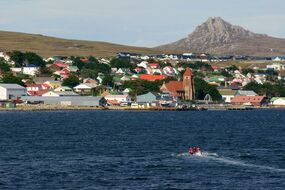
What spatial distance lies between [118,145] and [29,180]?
83.2ft

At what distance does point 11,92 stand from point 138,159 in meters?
117

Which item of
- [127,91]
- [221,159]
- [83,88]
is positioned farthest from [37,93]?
[221,159]

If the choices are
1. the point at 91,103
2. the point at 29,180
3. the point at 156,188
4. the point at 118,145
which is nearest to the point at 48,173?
the point at 29,180

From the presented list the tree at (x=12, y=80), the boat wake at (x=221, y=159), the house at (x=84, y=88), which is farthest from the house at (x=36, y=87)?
the boat wake at (x=221, y=159)

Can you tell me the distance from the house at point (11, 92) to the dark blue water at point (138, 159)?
7646cm

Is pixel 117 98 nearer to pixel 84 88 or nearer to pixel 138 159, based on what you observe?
pixel 84 88

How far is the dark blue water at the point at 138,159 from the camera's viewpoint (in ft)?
169

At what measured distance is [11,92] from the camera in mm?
177750

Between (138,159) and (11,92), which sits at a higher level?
(11,92)

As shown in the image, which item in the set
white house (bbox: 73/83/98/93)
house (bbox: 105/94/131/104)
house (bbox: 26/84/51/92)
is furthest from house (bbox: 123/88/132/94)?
house (bbox: 26/84/51/92)

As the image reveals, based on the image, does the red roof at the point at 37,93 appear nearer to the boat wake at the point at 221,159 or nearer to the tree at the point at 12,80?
the tree at the point at 12,80

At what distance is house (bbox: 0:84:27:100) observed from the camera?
6964 inches

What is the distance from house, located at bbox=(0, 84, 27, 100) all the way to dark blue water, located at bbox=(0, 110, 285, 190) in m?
76.5

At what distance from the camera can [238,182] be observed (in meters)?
51.7
